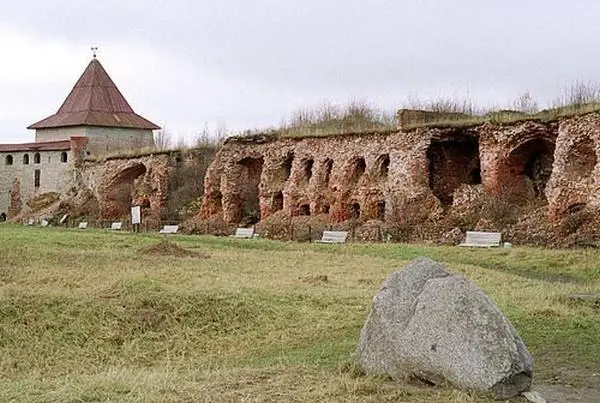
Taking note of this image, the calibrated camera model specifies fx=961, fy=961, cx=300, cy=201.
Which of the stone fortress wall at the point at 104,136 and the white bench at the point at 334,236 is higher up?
the stone fortress wall at the point at 104,136

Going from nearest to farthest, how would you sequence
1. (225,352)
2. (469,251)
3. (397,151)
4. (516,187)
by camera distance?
(225,352) < (469,251) < (516,187) < (397,151)

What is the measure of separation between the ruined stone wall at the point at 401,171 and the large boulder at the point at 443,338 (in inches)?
918

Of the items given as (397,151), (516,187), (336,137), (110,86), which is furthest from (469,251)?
(110,86)

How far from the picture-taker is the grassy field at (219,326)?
9.23 meters

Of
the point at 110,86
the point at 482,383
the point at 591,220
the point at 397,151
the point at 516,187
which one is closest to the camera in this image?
the point at 482,383

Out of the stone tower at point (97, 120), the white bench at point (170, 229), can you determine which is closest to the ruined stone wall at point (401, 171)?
the white bench at point (170, 229)

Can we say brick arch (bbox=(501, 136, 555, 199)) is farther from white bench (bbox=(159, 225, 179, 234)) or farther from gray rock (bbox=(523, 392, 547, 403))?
gray rock (bbox=(523, 392, 547, 403))

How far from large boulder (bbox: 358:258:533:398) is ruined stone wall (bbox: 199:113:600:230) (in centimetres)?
2332

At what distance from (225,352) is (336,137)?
30067mm

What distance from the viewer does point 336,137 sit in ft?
142

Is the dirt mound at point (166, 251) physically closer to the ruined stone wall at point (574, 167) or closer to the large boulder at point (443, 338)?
the ruined stone wall at point (574, 167)

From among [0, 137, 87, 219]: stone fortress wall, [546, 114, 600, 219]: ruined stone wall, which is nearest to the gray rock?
[546, 114, 600, 219]: ruined stone wall

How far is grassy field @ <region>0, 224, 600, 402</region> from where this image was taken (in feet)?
30.3

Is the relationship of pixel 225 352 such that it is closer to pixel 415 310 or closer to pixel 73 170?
pixel 415 310
